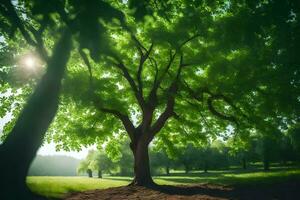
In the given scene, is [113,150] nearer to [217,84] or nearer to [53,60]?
[217,84]

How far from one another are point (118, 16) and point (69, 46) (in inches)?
87.5

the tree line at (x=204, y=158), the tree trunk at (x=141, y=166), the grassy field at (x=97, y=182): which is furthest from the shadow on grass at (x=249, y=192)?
the tree line at (x=204, y=158)

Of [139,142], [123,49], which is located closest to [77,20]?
[123,49]

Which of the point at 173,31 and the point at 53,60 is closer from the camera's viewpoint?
the point at 53,60

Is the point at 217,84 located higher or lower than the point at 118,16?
higher

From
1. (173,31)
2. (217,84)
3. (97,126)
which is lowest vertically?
(97,126)

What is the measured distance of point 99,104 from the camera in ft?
79.2

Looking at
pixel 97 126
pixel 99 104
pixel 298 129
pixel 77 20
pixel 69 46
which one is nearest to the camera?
pixel 77 20

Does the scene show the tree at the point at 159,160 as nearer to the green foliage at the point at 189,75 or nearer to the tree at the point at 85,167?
the tree at the point at 85,167

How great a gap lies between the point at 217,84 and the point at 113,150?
13404 millimetres

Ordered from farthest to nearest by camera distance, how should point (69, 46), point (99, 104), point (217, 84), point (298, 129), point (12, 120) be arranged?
point (298, 129)
point (12, 120)
point (99, 104)
point (217, 84)
point (69, 46)

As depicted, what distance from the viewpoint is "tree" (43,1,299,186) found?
19906 millimetres

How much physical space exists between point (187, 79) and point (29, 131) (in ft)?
60.3

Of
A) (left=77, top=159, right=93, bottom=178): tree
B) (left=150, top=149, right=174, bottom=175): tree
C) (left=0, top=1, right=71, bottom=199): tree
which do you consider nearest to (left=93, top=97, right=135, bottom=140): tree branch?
(left=0, top=1, right=71, bottom=199): tree
